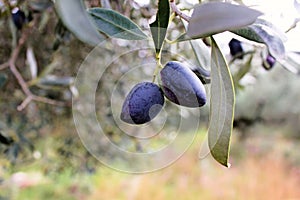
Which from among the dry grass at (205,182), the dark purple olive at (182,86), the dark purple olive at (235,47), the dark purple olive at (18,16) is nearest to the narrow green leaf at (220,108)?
the dark purple olive at (182,86)

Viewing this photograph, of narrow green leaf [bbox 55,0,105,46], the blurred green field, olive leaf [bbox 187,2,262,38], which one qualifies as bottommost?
the blurred green field

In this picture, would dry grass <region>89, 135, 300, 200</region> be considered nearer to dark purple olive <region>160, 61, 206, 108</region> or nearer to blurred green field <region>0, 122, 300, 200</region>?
blurred green field <region>0, 122, 300, 200</region>

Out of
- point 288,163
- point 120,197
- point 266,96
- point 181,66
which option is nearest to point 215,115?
point 181,66

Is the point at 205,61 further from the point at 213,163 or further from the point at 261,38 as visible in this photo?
the point at 213,163

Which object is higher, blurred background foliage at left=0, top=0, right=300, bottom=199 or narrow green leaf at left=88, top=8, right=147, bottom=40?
narrow green leaf at left=88, top=8, right=147, bottom=40

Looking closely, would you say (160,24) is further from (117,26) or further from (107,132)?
(107,132)

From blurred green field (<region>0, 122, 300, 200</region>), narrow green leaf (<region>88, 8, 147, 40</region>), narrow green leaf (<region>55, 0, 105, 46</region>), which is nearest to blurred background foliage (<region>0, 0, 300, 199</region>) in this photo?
blurred green field (<region>0, 122, 300, 200</region>)

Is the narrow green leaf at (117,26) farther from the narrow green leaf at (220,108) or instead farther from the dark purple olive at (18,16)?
the dark purple olive at (18,16)
